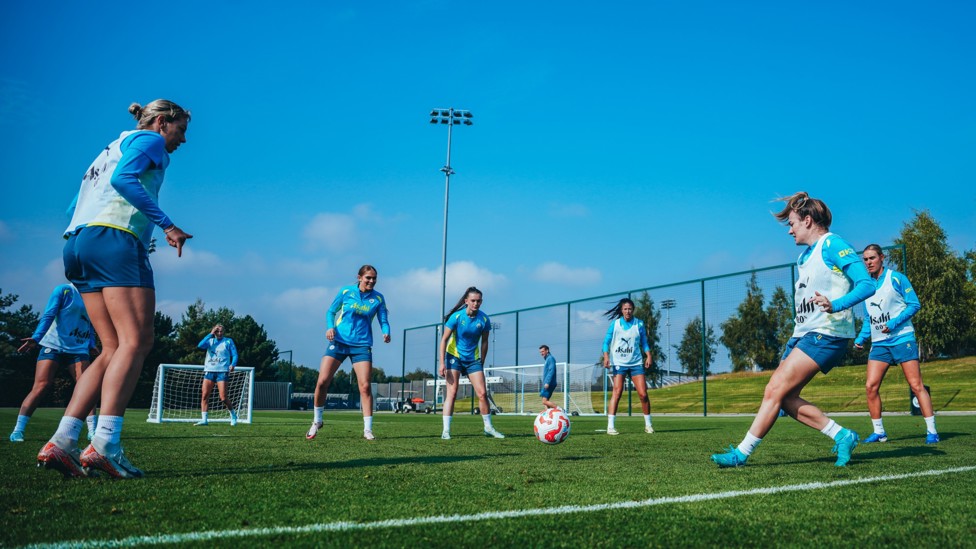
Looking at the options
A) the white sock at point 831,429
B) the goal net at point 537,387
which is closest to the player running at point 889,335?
the white sock at point 831,429

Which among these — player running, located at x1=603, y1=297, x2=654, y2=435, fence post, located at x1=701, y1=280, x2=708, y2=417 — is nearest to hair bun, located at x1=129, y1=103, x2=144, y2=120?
player running, located at x1=603, y1=297, x2=654, y2=435

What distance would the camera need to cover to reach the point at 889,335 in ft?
26.2

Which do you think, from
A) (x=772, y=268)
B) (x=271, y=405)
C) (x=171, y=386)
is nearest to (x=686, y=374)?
→ (x=772, y=268)

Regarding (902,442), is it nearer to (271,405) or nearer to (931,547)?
(931,547)

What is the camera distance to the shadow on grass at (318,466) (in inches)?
179

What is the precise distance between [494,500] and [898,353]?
6.47 meters

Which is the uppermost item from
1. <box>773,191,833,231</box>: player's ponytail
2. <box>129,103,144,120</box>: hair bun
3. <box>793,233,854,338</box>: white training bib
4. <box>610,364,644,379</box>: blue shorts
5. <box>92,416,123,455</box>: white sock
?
<box>129,103,144,120</box>: hair bun

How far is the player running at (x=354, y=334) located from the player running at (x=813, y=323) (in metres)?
4.94

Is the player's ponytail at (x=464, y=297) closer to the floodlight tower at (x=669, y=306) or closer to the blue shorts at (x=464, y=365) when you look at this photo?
the blue shorts at (x=464, y=365)

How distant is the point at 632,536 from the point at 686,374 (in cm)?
2128

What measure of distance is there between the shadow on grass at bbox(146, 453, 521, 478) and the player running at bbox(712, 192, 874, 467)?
216 centimetres

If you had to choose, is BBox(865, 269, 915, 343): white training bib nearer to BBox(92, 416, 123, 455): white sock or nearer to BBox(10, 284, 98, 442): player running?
BBox(92, 416, 123, 455): white sock

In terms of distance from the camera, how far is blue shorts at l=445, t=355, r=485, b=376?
31.9ft

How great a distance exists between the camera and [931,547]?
2.45m
